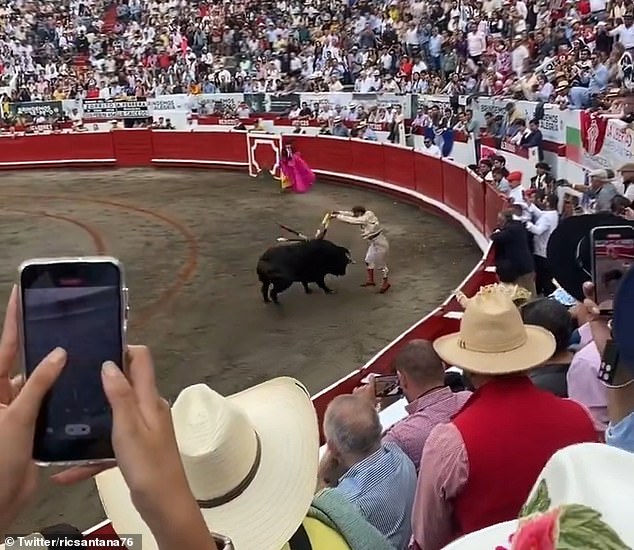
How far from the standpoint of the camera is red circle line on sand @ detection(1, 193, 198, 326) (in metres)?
10.3

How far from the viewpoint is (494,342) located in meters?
3.11

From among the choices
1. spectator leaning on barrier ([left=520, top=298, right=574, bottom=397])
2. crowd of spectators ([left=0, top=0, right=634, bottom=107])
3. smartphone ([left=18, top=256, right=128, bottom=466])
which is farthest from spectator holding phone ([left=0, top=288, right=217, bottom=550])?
crowd of spectators ([left=0, top=0, right=634, bottom=107])

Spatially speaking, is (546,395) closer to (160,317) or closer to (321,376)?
(321,376)

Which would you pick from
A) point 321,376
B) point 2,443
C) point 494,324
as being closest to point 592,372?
point 494,324

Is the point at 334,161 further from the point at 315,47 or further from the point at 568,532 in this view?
the point at 568,532

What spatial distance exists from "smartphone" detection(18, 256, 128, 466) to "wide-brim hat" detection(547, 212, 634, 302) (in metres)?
2.56

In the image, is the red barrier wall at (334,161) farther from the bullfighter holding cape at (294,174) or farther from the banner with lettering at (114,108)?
the banner with lettering at (114,108)

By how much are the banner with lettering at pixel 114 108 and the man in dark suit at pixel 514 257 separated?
764 inches

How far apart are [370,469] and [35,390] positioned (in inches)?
77.7

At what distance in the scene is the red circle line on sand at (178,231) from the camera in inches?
407

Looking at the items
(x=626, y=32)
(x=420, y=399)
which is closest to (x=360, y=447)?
(x=420, y=399)

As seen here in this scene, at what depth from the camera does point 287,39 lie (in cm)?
2847

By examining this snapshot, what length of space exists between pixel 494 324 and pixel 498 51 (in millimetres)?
18460

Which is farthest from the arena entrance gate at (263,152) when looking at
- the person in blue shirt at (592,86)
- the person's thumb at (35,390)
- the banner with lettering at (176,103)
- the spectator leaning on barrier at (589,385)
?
the person's thumb at (35,390)
